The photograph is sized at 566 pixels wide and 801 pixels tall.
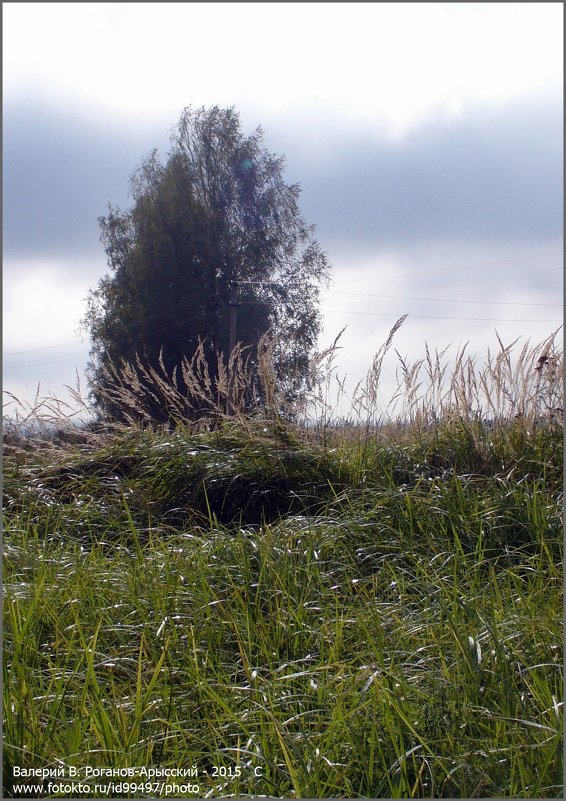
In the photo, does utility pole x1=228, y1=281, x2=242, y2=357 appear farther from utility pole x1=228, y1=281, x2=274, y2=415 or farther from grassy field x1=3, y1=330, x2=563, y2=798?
grassy field x1=3, y1=330, x2=563, y2=798

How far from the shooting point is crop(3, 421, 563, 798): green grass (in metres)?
1.69

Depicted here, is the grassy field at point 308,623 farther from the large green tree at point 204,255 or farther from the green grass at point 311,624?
the large green tree at point 204,255

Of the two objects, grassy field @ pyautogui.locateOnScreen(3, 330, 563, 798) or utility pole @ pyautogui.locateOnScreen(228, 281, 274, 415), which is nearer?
grassy field @ pyautogui.locateOnScreen(3, 330, 563, 798)

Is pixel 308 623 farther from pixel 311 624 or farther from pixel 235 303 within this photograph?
pixel 235 303

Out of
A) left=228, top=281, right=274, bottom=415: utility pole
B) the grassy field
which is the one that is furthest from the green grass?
left=228, top=281, right=274, bottom=415: utility pole

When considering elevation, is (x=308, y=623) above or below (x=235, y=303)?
below

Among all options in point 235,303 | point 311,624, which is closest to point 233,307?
point 235,303

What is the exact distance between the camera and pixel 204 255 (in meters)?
16.8

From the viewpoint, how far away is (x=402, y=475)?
3797 millimetres

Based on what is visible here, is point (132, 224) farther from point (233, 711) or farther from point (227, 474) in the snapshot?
point (233, 711)

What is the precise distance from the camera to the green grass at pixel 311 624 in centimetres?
169

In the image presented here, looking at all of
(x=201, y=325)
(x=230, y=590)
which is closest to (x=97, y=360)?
(x=201, y=325)

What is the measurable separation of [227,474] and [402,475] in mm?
915

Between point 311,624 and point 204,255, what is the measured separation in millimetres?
15172
